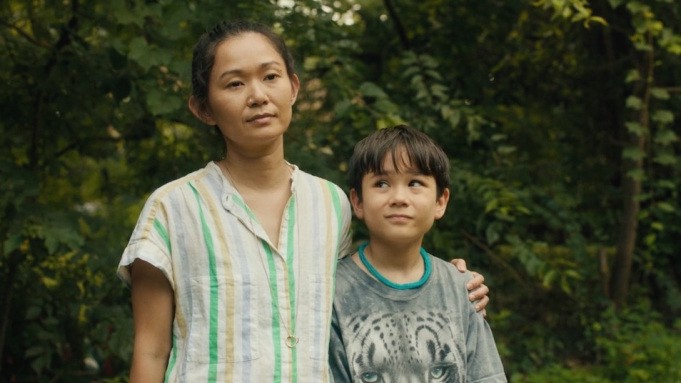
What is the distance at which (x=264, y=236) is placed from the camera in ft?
7.52

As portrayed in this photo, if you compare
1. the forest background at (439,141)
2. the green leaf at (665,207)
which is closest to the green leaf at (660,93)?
the forest background at (439,141)

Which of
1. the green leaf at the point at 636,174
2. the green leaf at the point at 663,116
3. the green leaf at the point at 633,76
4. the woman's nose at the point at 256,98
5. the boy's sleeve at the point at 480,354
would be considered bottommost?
the boy's sleeve at the point at 480,354

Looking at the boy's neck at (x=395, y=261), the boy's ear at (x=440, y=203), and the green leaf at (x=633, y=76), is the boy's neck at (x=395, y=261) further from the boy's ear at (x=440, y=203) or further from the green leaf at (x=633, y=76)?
the green leaf at (x=633, y=76)

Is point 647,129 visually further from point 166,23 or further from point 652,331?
point 166,23

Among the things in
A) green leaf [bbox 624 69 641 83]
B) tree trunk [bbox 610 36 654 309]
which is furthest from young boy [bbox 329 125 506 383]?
tree trunk [bbox 610 36 654 309]

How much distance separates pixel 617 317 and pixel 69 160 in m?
2.85

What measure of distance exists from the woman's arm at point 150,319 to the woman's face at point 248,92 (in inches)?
14.5

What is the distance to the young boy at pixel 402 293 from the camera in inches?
93.7

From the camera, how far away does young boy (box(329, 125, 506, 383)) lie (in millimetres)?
2381

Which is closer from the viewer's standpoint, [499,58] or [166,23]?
[166,23]

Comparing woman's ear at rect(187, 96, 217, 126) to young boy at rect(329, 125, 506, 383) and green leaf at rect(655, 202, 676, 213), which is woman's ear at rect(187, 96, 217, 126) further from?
green leaf at rect(655, 202, 676, 213)

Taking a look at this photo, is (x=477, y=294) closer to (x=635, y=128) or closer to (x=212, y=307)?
(x=212, y=307)

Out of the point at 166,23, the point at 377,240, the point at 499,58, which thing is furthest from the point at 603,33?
the point at 377,240

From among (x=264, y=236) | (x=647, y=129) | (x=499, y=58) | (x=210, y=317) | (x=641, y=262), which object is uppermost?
(x=499, y=58)
